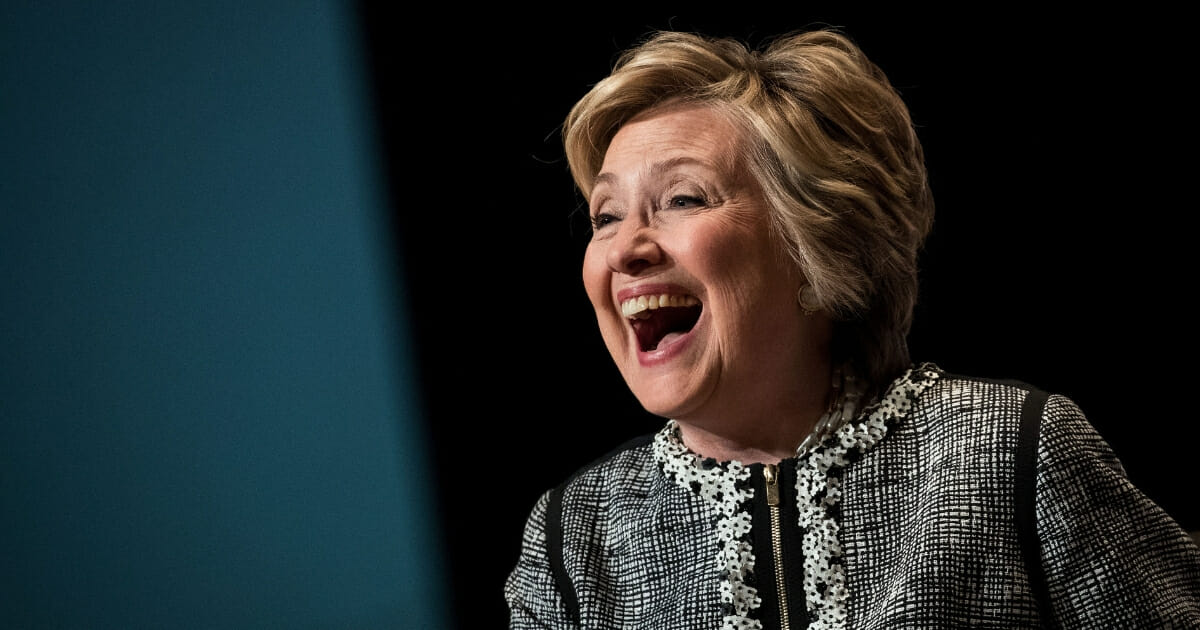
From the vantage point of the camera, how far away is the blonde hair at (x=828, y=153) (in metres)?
1.50

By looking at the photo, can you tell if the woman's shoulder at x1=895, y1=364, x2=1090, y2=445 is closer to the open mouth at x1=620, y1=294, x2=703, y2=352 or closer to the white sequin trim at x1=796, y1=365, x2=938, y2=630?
the white sequin trim at x1=796, y1=365, x2=938, y2=630

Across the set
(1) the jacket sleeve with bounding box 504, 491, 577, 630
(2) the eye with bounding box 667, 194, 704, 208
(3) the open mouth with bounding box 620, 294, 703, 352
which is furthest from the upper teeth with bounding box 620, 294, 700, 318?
(1) the jacket sleeve with bounding box 504, 491, 577, 630

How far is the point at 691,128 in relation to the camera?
155 centimetres

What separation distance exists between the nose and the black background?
1.53 feet

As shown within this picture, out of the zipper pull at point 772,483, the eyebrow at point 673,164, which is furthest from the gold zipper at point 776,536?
the eyebrow at point 673,164

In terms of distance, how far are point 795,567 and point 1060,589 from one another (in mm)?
288

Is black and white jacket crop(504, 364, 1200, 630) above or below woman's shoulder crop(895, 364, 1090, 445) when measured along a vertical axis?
below

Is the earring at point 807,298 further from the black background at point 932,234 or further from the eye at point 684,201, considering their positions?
the black background at point 932,234

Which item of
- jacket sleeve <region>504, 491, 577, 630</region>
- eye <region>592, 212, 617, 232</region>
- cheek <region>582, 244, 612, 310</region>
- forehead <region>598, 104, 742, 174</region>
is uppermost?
forehead <region>598, 104, 742, 174</region>

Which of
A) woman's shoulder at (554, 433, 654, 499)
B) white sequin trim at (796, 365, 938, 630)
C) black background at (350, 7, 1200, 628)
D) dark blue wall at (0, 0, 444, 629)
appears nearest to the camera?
white sequin trim at (796, 365, 938, 630)

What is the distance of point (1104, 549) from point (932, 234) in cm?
77

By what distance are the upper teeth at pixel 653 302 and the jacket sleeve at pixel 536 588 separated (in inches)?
13.6

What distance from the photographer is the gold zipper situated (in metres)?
1.47

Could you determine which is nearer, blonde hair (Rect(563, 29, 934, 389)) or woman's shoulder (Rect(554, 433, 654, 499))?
A: blonde hair (Rect(563, 29, 934, 389))
